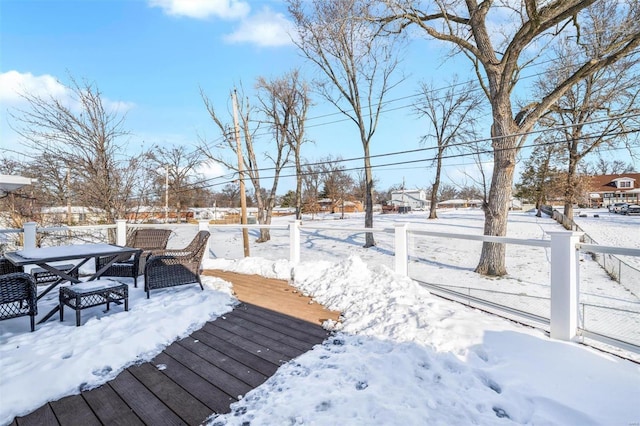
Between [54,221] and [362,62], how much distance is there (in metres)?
12.9

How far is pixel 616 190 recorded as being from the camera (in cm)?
4566

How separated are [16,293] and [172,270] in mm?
1605

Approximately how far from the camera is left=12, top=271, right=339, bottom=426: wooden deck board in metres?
1.92

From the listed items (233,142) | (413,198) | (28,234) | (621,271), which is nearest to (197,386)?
(28,234)

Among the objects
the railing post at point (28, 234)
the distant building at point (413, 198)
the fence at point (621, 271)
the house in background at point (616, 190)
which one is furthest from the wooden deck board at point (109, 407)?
the distant building at point (413, 198)

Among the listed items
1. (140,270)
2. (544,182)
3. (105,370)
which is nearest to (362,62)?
(140,270)

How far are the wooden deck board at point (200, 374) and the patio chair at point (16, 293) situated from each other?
1409mm

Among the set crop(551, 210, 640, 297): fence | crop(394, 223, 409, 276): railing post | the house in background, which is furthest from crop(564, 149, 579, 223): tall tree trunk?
the house in background

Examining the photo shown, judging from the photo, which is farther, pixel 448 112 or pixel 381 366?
pixel 448 112

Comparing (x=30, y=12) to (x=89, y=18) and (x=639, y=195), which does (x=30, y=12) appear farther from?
(x=639, y=195)

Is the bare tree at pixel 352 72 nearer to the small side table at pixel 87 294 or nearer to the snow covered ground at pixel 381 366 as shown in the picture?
the snow covered ground at pixel 381 366

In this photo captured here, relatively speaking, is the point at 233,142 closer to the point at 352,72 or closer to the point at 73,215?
the point at 352,72

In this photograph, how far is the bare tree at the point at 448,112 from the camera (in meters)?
16.7

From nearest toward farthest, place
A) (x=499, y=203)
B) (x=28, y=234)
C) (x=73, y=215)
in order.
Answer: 1. (x=28, y=234)
2. (x=499, y=203)
3. (x=73, y=215)
